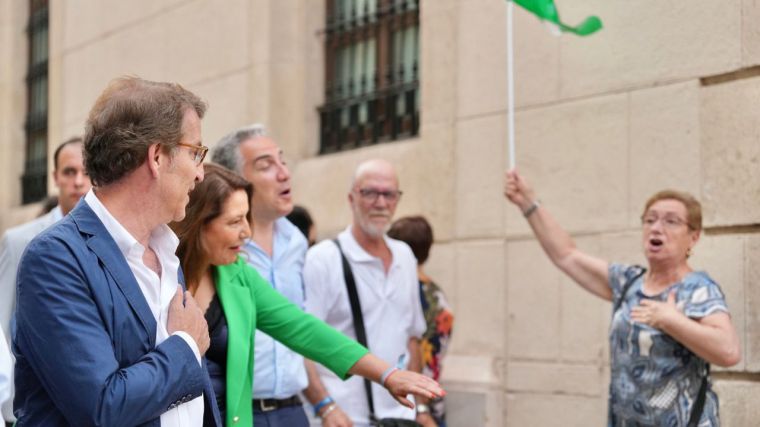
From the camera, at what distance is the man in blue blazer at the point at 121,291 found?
9.34 ft

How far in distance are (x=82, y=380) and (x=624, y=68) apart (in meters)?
4.80

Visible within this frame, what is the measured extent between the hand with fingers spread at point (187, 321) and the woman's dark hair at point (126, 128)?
14.5 inches

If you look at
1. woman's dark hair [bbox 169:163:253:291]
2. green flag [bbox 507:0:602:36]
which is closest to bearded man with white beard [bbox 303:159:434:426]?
green flag [bbox 507:0:602:36]

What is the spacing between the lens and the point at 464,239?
8.12m

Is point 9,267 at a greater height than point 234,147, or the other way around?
point 234,147

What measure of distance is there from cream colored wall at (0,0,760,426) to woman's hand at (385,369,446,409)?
2.78m

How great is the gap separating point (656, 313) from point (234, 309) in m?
1.87

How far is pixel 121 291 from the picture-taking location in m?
3.01

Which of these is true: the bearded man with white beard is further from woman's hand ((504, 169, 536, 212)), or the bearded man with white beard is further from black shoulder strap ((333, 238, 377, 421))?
woman's hand ((504, 169, 536, 212))

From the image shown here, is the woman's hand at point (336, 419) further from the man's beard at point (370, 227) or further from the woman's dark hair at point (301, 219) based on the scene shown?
the woman's dark hair at point (301, 219)

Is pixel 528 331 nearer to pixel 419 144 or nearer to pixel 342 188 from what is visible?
pixel 419 144

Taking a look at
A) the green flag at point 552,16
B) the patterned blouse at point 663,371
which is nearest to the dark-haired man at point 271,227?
the patterned blouse at point 663,371

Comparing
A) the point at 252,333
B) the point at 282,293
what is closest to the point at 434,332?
the point at 282,293

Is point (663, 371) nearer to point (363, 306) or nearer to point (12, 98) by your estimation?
point (363, 306)
